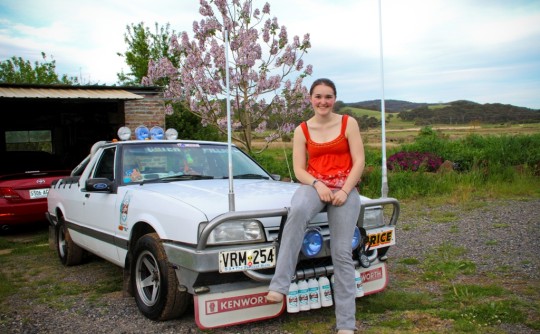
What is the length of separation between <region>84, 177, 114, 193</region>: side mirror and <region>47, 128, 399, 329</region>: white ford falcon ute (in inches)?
0.4

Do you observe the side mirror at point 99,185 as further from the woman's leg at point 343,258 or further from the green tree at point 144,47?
the green tree at point 144,47

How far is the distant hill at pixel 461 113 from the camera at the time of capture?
38.6 metres

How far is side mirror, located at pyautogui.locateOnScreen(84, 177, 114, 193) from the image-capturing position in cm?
465

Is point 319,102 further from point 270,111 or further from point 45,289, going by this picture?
point 270,111

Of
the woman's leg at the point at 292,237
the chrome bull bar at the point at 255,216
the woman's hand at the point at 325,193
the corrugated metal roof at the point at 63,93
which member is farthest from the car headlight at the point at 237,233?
the corrugated metal roof at the point at 63,93

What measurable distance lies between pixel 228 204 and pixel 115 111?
1131 centimetres

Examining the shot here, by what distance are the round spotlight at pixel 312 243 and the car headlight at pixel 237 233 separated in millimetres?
310

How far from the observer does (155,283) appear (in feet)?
13.0

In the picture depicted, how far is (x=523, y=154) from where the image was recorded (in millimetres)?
13719

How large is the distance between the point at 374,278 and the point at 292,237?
4.13ft

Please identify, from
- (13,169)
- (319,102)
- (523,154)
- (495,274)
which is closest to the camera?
(319,102)

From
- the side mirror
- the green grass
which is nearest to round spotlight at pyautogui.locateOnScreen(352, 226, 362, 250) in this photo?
the side mirror

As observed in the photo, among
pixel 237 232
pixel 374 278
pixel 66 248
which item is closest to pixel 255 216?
pixel 237 232

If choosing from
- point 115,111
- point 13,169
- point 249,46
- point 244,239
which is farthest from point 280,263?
point 115,111
